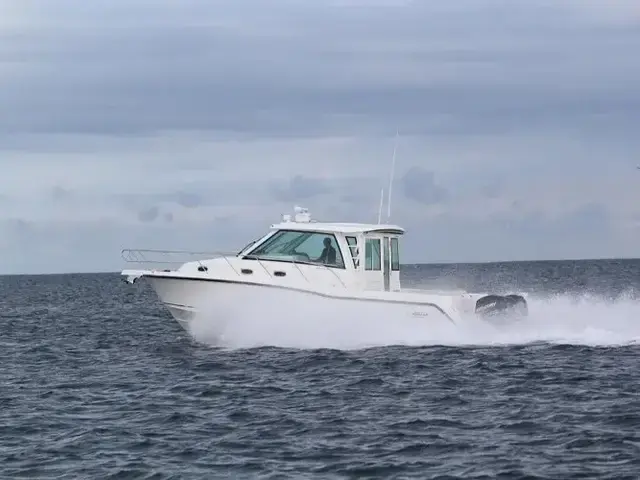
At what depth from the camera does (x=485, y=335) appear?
22172mm

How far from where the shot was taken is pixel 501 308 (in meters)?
22.0

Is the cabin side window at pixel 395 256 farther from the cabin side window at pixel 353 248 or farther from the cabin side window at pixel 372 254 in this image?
the cabin side window at pixel 353 248

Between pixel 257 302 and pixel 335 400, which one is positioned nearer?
pixel 335 400

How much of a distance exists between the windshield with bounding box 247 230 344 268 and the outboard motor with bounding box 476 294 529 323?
10.1 feet

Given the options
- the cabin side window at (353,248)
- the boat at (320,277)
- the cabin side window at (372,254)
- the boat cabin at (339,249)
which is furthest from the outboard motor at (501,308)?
the cabin side window at (353,248)

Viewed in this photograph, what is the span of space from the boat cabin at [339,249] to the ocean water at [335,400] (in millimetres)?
1097

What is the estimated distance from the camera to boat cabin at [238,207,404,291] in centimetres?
2225

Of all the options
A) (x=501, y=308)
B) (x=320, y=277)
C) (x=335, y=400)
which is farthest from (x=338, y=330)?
(x=335, y=400)

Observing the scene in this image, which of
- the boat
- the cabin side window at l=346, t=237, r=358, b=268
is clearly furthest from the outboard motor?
the cabin side window at l=346, t=237, r=358, b=268

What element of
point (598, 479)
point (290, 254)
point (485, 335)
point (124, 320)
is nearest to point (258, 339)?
point (290, 254)

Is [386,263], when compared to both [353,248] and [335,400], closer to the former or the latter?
[353,248]

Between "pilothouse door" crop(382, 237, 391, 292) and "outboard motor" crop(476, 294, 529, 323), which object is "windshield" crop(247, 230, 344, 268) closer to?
"pilothouse door" crop(382, 237, 391, 292)

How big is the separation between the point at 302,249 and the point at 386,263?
1917mm

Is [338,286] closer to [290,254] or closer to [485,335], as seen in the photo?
[290,254]
